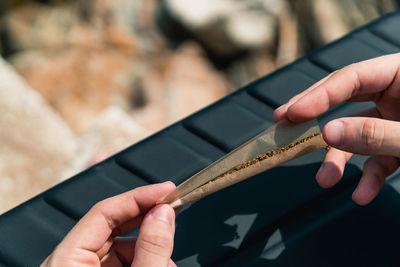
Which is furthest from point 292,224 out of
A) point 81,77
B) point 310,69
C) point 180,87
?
point 81,77

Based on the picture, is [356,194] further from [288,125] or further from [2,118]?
[2,118]

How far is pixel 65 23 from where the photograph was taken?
4.06m

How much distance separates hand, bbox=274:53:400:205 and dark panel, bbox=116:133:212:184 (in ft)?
0.86

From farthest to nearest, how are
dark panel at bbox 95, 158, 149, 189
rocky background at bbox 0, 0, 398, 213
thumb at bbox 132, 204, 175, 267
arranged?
rocky background at bbox 0, 0, 398, 213
dark panel at bbox 95, 158, 149, 189
thumb at bbox 132, 204, 175, 267

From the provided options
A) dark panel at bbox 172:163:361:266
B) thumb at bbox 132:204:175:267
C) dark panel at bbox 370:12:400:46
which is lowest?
dark panel at bbox 172:163:361:266

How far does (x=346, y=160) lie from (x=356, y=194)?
103 millimetres

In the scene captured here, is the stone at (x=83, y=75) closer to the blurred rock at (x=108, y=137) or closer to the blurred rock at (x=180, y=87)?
the blurred rock at (x=180, y=87)

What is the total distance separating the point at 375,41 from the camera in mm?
1473

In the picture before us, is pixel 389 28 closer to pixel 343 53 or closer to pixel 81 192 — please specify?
pixel 343 53

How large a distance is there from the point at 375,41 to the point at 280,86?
291 mm

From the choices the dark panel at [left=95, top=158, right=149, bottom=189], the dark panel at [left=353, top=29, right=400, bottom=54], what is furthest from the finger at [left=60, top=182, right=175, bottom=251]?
the dark panel at [left=353, top=29, right=400, bottom=54]

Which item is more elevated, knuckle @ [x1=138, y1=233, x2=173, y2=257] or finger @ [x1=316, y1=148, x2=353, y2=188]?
knuckle @ [x1=138, y1=233, x2=173, y2=257]

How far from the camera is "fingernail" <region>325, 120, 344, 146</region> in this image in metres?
0.94

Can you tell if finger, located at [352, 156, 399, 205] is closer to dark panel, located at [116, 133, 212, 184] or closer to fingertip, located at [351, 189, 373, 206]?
fingertip, located at [351, 189, 373, 206]
